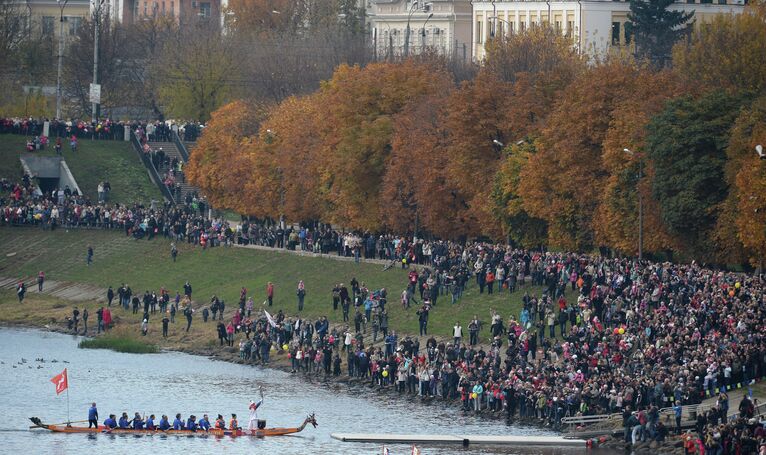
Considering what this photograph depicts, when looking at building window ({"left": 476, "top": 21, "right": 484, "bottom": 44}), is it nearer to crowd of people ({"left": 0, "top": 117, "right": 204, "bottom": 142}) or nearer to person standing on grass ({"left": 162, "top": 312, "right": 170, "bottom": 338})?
crowd of people ({"left": 0, "top": 117, "right": 204, "bottom": 142})

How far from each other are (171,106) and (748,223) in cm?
8145

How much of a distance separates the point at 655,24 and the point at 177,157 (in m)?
37.3

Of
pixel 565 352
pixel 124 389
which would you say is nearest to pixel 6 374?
pixel 124 389

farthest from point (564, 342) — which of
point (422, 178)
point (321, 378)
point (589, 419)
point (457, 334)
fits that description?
point (422, 178)

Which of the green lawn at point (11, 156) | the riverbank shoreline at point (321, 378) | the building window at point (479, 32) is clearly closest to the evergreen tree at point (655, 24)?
the building window at point (479, 32)

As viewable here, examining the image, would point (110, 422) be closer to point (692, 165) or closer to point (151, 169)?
point (692, 165)

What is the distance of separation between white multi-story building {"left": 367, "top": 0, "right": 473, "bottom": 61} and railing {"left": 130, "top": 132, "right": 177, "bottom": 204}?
33.6m

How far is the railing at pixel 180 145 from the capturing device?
153500 mm

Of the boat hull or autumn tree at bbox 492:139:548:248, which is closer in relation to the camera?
the boat hull

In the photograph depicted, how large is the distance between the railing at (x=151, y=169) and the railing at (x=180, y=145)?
282 cm

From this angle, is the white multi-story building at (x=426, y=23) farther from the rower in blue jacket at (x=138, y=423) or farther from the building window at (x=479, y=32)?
the rower in blue jacket at (x=138, y=423)

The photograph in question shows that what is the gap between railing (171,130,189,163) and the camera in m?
154

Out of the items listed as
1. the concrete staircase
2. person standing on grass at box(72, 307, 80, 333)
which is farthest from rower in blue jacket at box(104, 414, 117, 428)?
the concrete staircase

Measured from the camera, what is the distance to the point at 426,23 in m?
188
